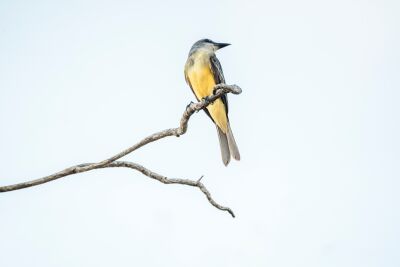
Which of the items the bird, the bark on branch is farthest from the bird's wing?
the bark on branch

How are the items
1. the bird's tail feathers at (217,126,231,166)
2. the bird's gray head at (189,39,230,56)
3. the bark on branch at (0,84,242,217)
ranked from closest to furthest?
1. the bark on branch at (0,84,242,217)
2. the bird's tail feathers at (217,126,231,166)
3. the bird's gray head at (189,39,230,56)

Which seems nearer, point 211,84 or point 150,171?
point 150,171

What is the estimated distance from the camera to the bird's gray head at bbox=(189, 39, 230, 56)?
8.62 m

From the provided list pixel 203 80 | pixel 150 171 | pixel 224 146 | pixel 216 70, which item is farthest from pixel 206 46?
pixel 150 171

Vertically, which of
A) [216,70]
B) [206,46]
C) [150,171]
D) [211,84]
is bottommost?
[150,171]

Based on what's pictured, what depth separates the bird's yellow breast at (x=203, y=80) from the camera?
8031 millimetres

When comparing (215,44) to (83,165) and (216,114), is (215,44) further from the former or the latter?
(83,165)

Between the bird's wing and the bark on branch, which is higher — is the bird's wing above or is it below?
above

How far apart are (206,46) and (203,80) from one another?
0.98m

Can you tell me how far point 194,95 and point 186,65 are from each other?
651mm

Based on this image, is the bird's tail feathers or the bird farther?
the bird

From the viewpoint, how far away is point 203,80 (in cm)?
802

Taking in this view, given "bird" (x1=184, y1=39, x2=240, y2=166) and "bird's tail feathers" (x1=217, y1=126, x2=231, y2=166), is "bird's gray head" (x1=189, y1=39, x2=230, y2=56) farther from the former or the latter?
"bird's tail feathers" (x1=217, y1=126, x2=231, y2=166)

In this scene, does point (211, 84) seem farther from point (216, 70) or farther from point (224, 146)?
point (224, 146)
